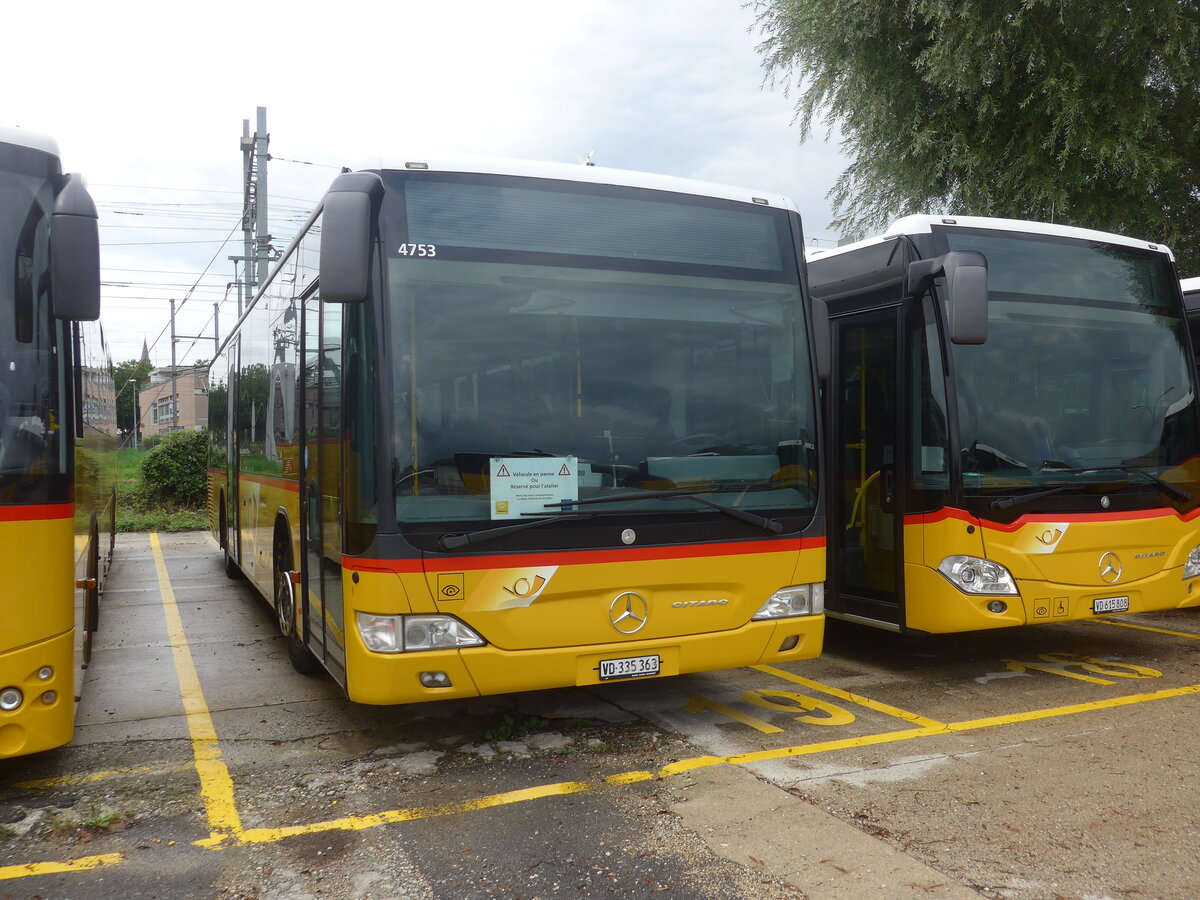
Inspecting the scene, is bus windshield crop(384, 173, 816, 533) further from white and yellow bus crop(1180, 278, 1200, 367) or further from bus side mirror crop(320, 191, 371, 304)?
white and yellow bus crop(1180, 278, 1200, 367)

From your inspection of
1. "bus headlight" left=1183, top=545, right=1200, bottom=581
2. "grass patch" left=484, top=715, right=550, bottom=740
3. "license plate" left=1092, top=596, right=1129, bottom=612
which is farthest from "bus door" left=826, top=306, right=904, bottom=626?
"grass patch" left=484, top=715, right=550, bottom=740

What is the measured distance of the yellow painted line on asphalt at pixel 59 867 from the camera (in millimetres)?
4105

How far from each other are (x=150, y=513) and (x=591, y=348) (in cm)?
1929

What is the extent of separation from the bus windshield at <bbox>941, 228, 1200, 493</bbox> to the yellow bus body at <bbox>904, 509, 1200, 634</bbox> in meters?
0.29

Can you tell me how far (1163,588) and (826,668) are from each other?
7.97 ft

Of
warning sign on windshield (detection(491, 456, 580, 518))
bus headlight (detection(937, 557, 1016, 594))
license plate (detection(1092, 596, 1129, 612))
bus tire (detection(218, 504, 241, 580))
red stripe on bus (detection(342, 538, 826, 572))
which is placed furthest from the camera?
bus tire (detection(218, 504, 241, 580))

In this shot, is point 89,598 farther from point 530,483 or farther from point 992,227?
point 992,227

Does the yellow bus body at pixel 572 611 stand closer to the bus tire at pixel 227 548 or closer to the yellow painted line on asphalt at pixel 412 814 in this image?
the yellow painted line on asphalt at pixel 412 814

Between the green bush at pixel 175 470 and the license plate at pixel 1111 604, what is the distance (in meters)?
19.5

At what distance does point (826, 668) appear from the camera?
7660 millimetres

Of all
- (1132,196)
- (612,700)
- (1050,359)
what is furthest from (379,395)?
(1132,196)

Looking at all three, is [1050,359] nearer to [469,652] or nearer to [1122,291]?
[1122,291]

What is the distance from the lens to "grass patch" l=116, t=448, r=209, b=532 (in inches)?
814

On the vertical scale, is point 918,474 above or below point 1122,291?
below
